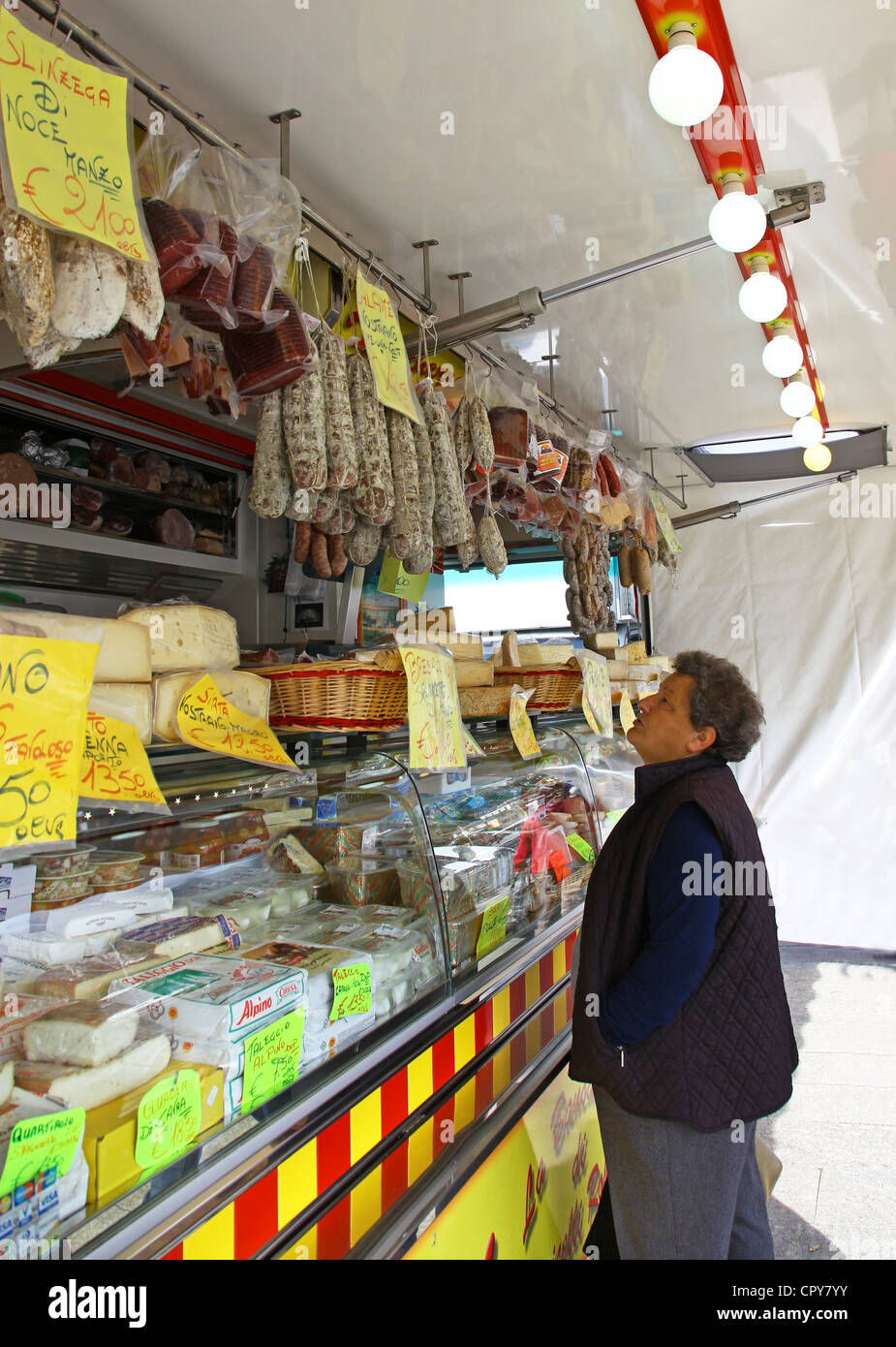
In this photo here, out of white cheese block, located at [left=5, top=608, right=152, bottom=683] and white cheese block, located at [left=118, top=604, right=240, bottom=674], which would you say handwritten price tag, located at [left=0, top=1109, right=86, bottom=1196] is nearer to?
white cheese block, located at [left=5, top=608, right=152, bottom=683]

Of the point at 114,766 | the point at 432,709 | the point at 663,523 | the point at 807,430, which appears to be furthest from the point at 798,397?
the point at 114,766

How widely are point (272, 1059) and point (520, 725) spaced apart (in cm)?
158

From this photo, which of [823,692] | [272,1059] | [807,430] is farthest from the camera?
[823,692]

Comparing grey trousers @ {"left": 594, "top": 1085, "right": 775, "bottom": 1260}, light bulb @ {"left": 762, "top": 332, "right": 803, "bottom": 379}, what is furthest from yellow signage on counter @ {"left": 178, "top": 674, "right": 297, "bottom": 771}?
light bulb @ {"left": 762, "top": 332, "right": 803, "bottom": 379}

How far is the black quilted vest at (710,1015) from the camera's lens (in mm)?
2131

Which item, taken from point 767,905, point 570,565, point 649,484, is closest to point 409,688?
point 767,905

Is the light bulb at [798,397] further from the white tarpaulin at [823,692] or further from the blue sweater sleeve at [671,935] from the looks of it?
the white tarpaulin at [823,692]

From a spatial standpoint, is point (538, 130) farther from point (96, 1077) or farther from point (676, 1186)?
point (676, 1186)

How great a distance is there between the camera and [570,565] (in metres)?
4.73

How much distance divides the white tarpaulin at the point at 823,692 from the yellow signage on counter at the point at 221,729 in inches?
208

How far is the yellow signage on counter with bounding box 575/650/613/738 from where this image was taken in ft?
11.0

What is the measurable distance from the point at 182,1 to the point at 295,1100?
2.37 m

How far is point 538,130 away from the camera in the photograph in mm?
2379

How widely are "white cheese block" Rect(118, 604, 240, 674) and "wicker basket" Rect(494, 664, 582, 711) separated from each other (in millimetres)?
1473
